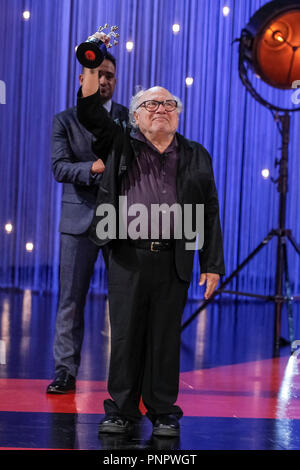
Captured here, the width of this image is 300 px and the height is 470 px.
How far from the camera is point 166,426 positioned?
241cm

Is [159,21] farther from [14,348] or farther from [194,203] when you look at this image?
[194,203]

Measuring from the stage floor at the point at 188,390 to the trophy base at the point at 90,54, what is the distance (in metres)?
1.24

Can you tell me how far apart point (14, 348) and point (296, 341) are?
1571 millimetres

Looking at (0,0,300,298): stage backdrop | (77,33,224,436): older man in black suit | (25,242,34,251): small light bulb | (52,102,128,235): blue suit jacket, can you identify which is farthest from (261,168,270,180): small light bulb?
(77,33,224,436): older man in black suit

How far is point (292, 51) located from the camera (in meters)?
3.94

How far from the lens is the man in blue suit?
9.74 feet

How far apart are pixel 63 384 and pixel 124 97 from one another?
354cm

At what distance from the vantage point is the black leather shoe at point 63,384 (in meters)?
2.90

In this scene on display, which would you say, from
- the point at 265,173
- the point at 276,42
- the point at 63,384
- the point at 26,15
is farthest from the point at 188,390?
the point at 26,15

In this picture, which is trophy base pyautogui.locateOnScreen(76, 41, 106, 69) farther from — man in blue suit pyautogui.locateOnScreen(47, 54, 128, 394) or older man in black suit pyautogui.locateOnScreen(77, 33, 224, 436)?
man in blue suit pyautogui.locateOnScreen(47, 54, 128, 394)

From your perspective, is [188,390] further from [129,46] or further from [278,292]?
[129,46]

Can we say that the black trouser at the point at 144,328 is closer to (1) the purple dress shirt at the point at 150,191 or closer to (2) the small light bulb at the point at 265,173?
(1) the purple dress shirt at the point at 150,191

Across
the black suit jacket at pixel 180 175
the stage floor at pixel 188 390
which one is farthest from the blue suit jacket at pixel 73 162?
the stage floor at pixel 188 390

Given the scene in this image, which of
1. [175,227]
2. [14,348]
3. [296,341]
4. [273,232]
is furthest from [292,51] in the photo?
[14,348]
